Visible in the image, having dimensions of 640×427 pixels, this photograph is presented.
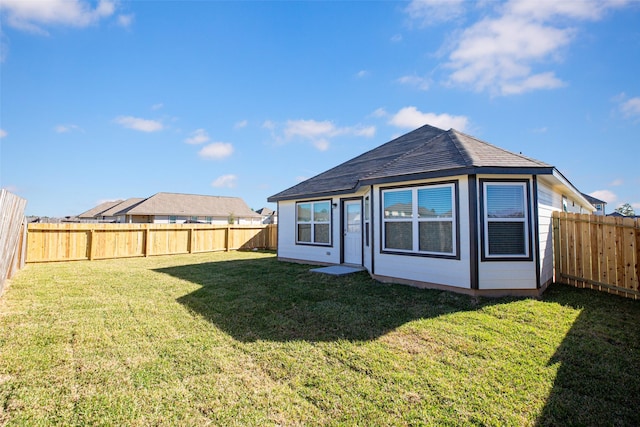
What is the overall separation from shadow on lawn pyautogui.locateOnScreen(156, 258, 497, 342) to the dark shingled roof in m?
2.58

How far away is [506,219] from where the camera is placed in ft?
19.4

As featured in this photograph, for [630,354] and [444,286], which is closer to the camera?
[630,354]

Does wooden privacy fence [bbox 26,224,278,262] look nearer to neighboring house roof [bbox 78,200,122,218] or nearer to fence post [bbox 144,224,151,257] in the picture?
fence post [bbox 144,224,151,257]

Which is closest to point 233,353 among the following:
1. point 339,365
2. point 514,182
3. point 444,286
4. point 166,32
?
point 339,365

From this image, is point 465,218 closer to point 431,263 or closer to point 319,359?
point 431,263

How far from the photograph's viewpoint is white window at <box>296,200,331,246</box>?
10312mm

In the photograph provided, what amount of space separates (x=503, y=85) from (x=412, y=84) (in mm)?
3156

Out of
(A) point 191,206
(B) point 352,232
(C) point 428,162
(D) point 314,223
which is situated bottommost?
(B) point 352,232

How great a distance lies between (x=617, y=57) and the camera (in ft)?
30.2

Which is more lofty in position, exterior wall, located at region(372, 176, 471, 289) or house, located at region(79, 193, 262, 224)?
house, located at region(79, 193, 262, 224)

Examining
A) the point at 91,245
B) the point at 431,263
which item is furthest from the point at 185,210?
the point at 431,263

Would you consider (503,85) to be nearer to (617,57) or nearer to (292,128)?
(617,57)

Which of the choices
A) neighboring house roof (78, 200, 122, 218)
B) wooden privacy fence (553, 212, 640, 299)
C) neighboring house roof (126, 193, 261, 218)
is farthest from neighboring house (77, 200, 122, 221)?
wooden privacy fence (553, 212, 640, 299)

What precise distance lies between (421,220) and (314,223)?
4966 millimetres
